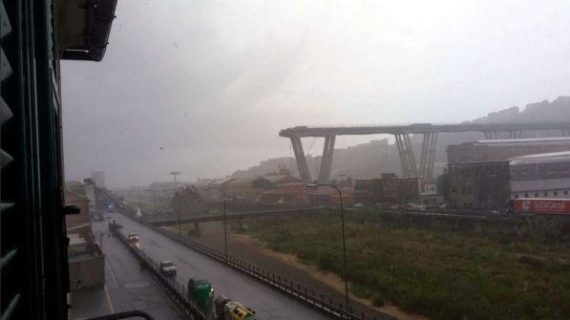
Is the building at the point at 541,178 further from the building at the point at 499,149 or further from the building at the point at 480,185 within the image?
the building at the point at 499,149

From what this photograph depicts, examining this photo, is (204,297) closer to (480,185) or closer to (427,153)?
(480,185)

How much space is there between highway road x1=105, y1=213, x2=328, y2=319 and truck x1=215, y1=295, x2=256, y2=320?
2.37ft

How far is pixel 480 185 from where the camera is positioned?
21297 mm

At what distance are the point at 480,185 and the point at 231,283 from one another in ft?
42.9

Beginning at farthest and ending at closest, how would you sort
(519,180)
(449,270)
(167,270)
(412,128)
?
(412,128)
(519,180)
(167,270)
(449,270)

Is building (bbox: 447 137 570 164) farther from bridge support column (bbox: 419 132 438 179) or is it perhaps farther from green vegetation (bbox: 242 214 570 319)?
bridge support column (bbox: 419 132 438 179)

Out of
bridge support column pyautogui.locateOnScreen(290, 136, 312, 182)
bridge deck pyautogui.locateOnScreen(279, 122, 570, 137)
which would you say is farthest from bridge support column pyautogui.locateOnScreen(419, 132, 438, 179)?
bridge support column pyautogui.locateOnScreen(290, 136, 312, 182)

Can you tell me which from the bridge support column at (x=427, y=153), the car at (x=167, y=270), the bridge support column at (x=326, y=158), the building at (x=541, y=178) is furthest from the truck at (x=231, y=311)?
the bridge support column at (x=427, y=153)

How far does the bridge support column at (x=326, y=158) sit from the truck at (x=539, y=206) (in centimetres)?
2108

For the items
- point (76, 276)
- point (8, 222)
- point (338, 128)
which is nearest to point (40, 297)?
point (8, 222)

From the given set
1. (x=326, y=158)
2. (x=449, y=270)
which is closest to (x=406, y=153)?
(x=326, y=158)

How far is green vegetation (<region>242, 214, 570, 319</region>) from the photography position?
10406 millimetres

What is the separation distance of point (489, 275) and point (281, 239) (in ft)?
37.8

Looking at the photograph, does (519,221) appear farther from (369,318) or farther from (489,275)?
(369,318)
